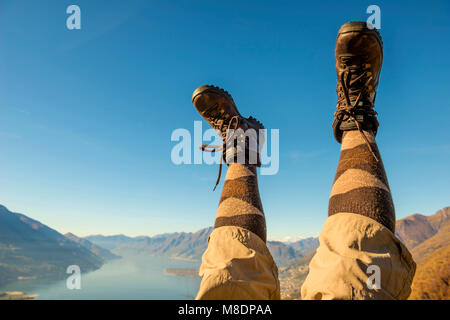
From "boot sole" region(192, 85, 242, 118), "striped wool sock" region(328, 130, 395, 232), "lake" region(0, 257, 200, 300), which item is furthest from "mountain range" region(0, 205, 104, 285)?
"striped wool sock" region(328, 130, 395, 232)

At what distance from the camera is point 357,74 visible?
2.41 metres

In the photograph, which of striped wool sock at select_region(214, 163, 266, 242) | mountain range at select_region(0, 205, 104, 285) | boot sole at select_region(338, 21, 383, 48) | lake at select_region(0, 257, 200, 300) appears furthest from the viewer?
mountain range at select_region(0, 205, 104, 285)

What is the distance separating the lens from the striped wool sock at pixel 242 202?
2.60 m

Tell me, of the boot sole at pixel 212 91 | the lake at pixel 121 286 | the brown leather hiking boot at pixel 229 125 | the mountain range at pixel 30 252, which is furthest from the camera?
the mountain range at pixel 30 252

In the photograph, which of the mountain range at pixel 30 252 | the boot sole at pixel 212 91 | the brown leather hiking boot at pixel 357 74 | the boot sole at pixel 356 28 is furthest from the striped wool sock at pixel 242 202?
the mountain range at pixel 30 252

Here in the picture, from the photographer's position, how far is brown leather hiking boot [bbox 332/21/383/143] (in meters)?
2.19

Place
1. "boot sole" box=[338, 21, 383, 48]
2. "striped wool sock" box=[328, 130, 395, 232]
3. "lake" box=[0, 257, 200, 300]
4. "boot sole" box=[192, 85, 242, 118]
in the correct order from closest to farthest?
1. "striped wool sock" box=[328, 130, 395, 232]
2. "boot sole" box=[338, 21, 383, 48]
3. "boot sole" box=[192, 85, 242, 118]
4. "lake" box=[0, 257, 200, 300]

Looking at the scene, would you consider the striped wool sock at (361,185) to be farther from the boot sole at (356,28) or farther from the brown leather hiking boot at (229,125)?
the brown leather hiking boot at (229,125)

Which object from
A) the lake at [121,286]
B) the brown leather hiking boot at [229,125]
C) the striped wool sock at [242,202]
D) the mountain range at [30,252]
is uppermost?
the brown leather hiking boot at [229,125]

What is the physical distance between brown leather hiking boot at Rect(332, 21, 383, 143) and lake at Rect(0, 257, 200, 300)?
79208 millimetres

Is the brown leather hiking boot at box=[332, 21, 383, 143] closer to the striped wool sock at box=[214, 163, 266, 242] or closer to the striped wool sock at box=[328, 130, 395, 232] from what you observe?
the striped wool sock at box=[328, 130, 395, 232]

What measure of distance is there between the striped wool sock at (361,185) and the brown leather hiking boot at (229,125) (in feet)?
4.39

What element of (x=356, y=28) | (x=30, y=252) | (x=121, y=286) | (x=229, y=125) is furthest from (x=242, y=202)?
(x=30, y=252)
